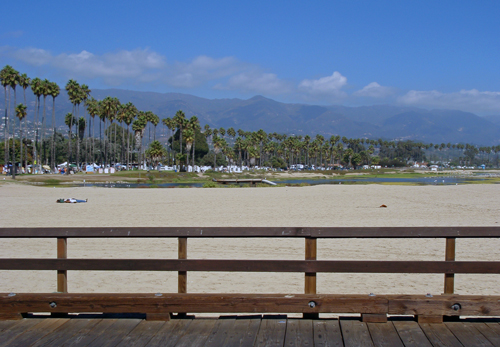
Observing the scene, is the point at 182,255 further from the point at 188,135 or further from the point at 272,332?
the point at 188,135

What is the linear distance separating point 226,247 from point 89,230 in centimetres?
680

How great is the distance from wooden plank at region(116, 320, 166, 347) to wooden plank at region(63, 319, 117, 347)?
300 mm

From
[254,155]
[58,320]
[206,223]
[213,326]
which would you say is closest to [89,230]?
[58,320]

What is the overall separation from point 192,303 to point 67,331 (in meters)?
1.28

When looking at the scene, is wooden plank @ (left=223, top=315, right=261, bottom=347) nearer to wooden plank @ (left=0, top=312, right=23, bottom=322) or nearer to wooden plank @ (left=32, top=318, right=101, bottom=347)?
wooden plank @ (left=32, top=318, right=101, bottom=347)

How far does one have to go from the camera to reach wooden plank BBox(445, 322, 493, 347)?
12.7 feet

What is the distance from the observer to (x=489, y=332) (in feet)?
13.5

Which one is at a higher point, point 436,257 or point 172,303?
point 172,303

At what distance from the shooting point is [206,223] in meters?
15.8

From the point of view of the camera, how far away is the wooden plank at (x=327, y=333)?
393cm

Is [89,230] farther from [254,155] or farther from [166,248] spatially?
[254,155]

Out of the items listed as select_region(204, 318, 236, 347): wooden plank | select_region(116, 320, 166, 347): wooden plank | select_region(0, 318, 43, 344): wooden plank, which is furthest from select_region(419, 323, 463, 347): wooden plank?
select_region(0, 318, 43, 344): wooden plank

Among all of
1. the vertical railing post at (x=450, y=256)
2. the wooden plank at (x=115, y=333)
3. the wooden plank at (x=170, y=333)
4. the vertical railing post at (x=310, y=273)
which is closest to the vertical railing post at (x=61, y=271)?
the wooden plank at (x=115, y=333)

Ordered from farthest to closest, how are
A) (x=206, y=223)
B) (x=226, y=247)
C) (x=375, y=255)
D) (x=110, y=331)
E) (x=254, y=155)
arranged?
(x=254, y=155) → (x=206, y=223) → (x=226, y=247) → (x=375, y=255) → (x=110, y=331)
